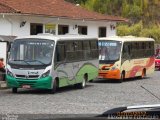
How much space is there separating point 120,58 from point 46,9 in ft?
28.1

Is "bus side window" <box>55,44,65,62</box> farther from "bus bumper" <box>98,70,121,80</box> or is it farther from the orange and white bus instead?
"bus bumper" <box>98,70,121,80</box>

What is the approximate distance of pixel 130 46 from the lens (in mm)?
34125

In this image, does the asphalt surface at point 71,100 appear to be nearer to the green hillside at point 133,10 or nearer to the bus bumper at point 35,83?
the bus bumper at point 35,83

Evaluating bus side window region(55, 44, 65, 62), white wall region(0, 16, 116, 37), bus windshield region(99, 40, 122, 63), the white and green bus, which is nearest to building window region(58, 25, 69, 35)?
white wall region(0, 16, 116, 37)

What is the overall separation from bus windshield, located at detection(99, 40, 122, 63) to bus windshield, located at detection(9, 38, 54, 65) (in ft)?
28.0

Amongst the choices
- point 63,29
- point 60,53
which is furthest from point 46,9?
point 60,53

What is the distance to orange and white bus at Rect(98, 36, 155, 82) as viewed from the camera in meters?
32.2

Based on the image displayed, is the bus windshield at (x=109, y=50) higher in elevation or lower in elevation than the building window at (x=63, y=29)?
lower

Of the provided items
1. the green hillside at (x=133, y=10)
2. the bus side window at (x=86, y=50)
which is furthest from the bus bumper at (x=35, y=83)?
the green hillside at (x=133, y=10)

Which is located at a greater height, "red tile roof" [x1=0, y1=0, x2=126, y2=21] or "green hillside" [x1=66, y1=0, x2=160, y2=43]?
"red tile roof" [x1=0, y1=0, x2=126, y2=21]

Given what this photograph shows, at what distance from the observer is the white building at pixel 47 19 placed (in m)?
33.8

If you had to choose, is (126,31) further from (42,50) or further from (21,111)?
(21,111)

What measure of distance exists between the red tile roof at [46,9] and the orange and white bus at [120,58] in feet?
17.7

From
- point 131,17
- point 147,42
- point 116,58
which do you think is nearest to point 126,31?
point 131,17
